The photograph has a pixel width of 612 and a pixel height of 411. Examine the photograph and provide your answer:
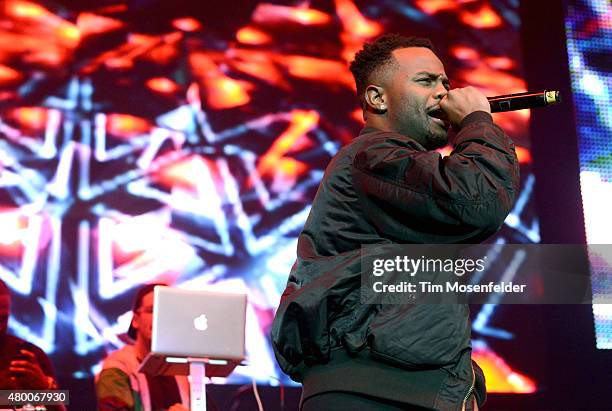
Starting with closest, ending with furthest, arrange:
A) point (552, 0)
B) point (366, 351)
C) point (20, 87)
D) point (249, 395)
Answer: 1. point (366, 351)
2. point (249, 395)
3. point (20, 87)
4. point (552, 0)

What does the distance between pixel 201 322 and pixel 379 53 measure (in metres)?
0.65

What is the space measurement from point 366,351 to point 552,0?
3017mm

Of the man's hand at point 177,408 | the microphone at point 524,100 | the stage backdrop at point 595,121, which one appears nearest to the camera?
the microphone at point 524,100

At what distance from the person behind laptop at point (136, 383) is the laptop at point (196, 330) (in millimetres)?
1150

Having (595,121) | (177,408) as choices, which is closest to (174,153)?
(177,408)

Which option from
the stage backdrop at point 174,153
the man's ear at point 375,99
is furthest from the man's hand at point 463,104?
the stage backdrop at point 174,153

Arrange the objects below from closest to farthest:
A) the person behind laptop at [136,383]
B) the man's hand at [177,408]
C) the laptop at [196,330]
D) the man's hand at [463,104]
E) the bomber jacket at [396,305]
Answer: the bomber jacket at [396,305], the man's hand at [463,104], the laptop at [196,330], the man's hand at [177,408], the person behind laptop at [136,383]

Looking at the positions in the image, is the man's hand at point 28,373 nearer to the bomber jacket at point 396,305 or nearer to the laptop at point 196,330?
the laptop at point 196,330

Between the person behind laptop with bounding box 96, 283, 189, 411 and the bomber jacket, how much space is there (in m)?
1.74

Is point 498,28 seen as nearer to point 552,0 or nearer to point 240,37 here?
point 552,0

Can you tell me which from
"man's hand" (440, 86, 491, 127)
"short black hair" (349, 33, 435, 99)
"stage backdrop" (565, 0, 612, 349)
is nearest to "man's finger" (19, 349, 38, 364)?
"short black hair" (349, 33, 435, 99)

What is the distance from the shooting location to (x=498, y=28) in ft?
12.8

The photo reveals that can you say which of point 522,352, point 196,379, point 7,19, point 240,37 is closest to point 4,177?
point 7,19

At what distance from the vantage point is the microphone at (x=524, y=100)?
156cm
